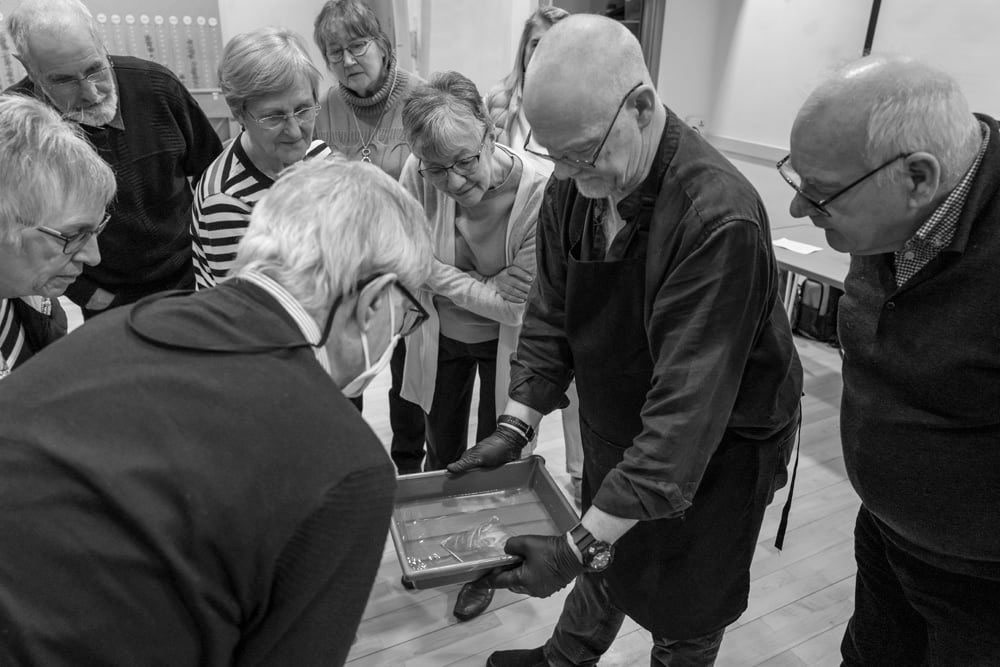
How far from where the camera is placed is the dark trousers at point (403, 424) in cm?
245

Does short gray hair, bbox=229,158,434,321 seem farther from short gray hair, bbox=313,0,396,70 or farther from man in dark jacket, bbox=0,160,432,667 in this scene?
short gray hair, bbox=313,0,396,70

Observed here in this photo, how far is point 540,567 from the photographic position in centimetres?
135

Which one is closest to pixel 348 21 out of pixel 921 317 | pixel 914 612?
pixel 921 317

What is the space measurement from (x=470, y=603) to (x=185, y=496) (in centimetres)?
161

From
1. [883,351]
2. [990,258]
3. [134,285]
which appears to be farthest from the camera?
[134,285]

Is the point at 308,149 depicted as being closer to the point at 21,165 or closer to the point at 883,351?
the point at 21,165

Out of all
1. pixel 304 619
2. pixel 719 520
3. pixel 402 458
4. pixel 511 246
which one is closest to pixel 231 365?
pixel 304 619

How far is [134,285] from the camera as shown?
2.13 m

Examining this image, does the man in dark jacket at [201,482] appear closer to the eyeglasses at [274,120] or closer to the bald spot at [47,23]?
the eyeglasses at [274,120]

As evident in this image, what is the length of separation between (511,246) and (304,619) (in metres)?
1.30

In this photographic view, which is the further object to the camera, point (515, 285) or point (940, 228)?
point (515, 285)

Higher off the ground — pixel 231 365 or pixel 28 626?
pixel 231 365

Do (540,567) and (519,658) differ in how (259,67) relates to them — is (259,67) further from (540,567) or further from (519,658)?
(519,658)

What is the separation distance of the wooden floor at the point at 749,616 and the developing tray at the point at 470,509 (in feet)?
0.52
